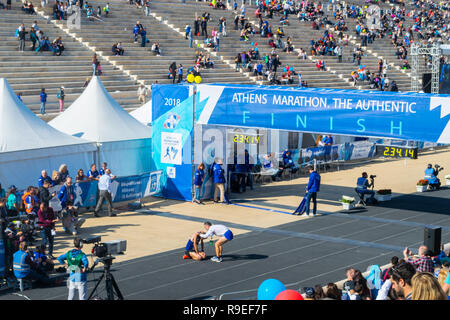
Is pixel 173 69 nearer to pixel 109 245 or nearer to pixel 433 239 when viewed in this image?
pixel 109 245

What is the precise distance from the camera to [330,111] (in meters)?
19.2

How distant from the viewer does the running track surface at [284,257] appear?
13.4 meters

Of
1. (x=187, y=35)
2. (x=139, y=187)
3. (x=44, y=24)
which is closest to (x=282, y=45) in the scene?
(x=187, y=35)

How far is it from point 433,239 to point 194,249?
201 inches

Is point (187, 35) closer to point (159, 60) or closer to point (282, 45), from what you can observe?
point (159, 60)

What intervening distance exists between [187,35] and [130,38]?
4.45 metres

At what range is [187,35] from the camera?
43.4 metres

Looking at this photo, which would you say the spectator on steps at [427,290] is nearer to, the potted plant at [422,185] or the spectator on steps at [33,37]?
the potted plant at [422,185]

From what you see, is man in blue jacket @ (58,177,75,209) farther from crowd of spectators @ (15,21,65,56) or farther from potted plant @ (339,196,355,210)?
crowd of spectators @ (15,21,65,56)

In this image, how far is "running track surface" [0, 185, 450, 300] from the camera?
528 inches

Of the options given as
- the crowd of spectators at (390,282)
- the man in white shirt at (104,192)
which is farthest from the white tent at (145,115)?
the crowd of spectators at (390,282)

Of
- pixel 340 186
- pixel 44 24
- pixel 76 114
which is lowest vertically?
pixel 340 186

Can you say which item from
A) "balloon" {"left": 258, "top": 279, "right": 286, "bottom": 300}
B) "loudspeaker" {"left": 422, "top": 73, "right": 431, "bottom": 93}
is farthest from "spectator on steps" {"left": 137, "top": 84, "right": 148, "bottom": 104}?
"balloon" {"left": 258, "top": 279, "right": 286, "bottom": 300}

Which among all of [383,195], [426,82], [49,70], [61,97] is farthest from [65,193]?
[426,82]
